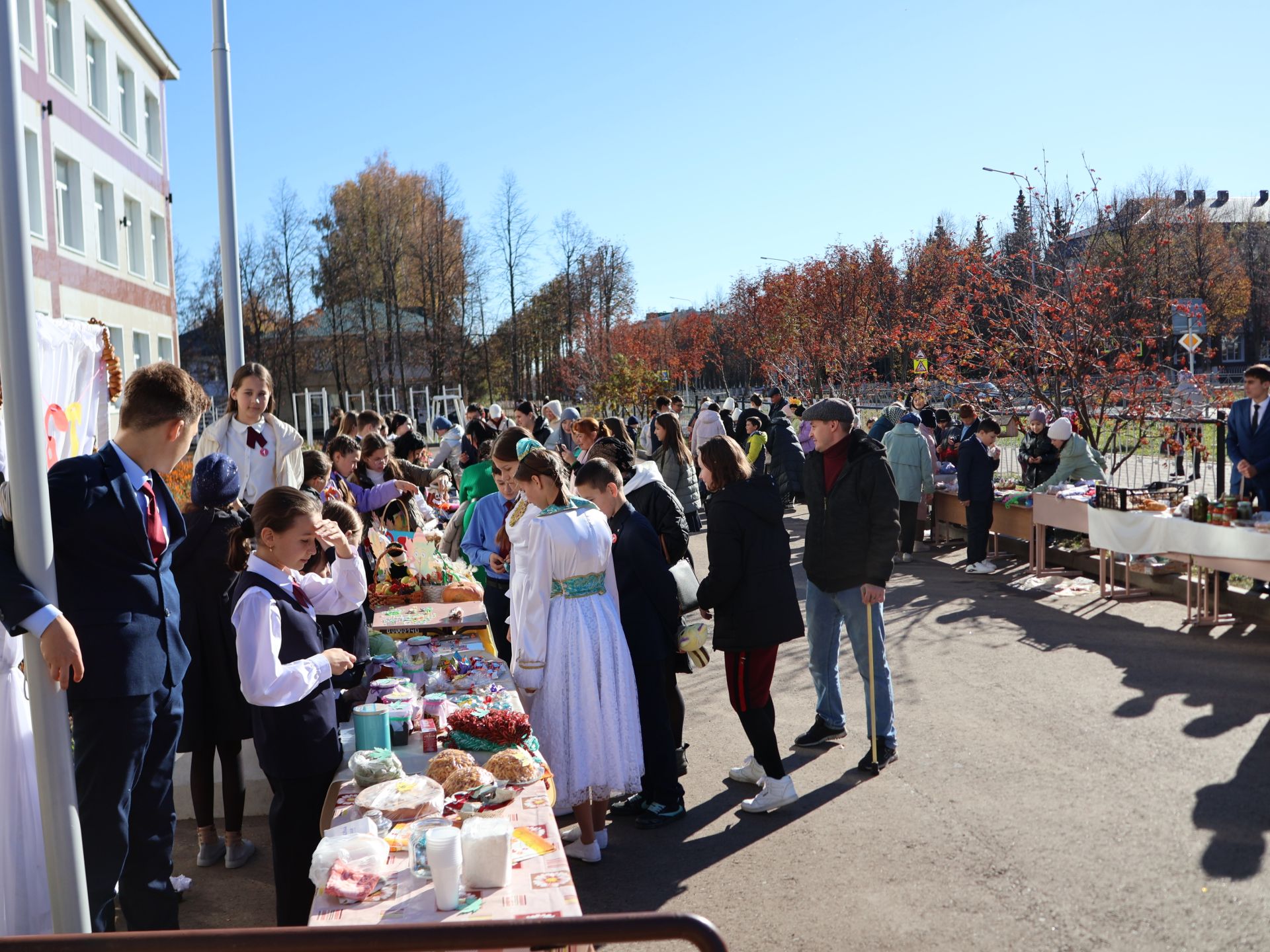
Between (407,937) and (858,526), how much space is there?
184 inches

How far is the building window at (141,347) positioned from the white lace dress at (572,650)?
23505 millimetres

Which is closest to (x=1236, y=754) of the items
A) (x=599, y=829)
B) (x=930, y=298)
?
(x=599, y=829)

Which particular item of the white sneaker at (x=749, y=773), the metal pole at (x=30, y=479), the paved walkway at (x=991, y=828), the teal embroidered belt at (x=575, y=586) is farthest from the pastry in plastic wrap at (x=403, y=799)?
the white sneaker at (x=749, y=773)

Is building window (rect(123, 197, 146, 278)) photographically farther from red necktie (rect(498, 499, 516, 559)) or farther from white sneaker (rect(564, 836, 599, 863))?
white sneaker (rect(564, 836, 599, 863))

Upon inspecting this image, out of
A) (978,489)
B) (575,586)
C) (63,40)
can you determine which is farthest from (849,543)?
(63,40)

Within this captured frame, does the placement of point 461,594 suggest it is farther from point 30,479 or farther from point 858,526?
point 30,479

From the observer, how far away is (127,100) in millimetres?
25266

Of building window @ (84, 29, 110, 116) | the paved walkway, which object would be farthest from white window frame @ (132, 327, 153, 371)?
the paved walkway

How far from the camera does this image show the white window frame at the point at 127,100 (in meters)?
24.6

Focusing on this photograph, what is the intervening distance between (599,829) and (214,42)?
749 centimetres

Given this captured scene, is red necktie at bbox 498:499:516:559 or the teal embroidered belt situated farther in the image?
red necktie at bbox 498:499:516:559

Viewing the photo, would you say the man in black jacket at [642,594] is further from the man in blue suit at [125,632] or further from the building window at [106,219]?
the building window at [106,219]

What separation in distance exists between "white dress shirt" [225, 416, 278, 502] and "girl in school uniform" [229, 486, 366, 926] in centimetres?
271

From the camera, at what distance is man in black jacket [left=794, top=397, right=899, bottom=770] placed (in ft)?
19.6
